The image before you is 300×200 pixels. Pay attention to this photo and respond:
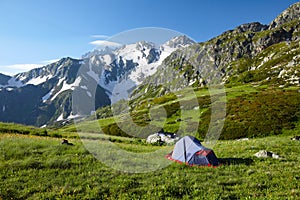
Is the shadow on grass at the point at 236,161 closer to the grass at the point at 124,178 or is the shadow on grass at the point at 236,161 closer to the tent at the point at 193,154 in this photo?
the grass at the point at 124,178

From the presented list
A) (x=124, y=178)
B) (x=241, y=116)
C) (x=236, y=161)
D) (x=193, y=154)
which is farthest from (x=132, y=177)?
(x=241, y=116)

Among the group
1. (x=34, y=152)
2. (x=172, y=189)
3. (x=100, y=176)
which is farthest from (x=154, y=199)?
(x=34, y=152)

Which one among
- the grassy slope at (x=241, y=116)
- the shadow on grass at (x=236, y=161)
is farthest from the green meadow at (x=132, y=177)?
the grassy slope at (x=241, y=116)

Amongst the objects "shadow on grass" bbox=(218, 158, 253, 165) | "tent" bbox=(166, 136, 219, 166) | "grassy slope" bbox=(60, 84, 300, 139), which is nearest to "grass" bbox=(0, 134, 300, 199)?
"shadow on grass" bbox=(218, 158, 253, 165)

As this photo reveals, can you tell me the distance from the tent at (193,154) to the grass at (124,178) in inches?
42.8

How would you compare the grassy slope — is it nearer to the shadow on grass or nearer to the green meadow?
the green meadow

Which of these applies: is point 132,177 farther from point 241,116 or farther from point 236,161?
point 241,116

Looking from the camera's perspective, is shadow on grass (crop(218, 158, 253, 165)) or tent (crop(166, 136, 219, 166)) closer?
tent (crop(166, 136, 219, 166))

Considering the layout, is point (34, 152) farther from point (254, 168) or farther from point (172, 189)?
point (254, 168)

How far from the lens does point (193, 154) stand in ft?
63.6

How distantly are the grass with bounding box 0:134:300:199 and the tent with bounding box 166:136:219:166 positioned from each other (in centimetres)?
109

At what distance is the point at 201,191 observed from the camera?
12727 mm

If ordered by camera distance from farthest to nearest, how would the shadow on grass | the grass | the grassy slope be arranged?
the grassy slope < the shadow on grass < the grass

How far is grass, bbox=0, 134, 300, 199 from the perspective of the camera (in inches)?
479
